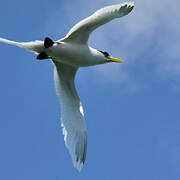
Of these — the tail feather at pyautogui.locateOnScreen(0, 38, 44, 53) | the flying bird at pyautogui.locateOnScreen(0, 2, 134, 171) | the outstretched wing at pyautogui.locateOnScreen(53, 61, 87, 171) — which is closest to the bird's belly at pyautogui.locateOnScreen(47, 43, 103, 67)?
the flying bird at pyautogui.locateOnScreen(0, 2, 134, 171)

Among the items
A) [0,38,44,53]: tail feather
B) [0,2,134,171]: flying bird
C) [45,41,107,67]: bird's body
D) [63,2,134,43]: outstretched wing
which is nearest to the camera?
[63,2,134,43]: outstretched wing

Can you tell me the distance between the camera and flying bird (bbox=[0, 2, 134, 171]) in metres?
12.5

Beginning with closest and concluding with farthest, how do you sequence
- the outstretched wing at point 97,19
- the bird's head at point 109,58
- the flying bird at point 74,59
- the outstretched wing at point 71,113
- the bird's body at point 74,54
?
the outstretched wing at point 97,19 < the flying bird at point 74,59 < the bird's body at point 74,54 < the outstretched wing at point 71,113 < the bird's head at point 109,58

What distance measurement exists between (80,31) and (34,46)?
1256 mm

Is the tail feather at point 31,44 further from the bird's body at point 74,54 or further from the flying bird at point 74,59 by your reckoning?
the bird's body at point 74,54

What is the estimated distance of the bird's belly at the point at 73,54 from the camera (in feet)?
42.7

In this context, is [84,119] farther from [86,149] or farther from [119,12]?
[119,12]

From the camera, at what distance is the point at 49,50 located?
1294 centimetres

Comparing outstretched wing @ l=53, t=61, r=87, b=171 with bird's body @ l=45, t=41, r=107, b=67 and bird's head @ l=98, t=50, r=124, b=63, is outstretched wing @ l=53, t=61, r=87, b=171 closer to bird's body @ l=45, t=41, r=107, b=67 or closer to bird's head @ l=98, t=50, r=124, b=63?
bird's body @ l=45, t=41, r=107, b=67

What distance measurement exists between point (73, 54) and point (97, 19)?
1.30 meters

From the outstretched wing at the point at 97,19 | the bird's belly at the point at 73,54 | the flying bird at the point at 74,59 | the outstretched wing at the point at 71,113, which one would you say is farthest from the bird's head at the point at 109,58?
the outstretched wing at the point at 97,19

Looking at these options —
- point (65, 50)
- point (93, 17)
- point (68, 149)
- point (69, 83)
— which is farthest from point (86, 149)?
point (93, 17)

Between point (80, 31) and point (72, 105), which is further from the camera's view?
point (72, 105)

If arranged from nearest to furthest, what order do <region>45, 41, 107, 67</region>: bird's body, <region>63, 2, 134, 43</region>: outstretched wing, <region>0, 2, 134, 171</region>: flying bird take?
<region>63, 2, 134, 43</region>: outstretched wing, <region>0, 2, 134, 171</region>: flying bird, <region>45, 41, 107, 67</region>: bird's body
